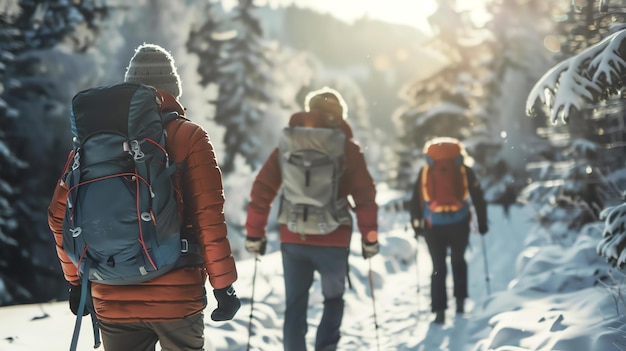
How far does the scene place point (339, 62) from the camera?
166 m

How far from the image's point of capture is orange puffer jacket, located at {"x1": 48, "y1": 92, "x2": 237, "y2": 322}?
3.17 m

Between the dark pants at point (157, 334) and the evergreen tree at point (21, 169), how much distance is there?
40.2 feet

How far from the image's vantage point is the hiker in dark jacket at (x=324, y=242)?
214 inches

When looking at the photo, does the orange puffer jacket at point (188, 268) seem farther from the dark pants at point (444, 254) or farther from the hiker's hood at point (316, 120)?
the dark pants at point (444, 254)

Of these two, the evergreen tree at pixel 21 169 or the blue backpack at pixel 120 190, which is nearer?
the blue backpack at pixel 120 190

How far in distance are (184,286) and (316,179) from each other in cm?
238

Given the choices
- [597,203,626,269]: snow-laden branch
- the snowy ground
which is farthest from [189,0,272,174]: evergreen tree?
[597,203,626,269]: snow-laden branch

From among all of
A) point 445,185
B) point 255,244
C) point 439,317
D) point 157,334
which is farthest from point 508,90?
point 157,334

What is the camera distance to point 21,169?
622 inches

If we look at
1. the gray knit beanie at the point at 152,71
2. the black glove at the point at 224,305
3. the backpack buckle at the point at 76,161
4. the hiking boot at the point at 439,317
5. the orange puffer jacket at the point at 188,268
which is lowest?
the hiking boot at the point at 439,317

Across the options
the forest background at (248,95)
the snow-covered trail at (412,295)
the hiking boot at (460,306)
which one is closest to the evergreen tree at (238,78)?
the forest background at (248,95)

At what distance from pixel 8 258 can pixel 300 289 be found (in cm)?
1220

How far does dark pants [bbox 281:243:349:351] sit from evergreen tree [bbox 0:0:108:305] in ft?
35.8

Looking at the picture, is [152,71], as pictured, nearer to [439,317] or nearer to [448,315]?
[439,317]
